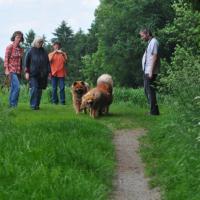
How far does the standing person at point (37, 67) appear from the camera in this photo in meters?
15.2

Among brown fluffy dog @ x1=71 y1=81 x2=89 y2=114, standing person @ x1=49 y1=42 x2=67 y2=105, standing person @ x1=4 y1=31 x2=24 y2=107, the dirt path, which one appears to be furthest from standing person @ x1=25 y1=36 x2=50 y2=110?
the dirt path

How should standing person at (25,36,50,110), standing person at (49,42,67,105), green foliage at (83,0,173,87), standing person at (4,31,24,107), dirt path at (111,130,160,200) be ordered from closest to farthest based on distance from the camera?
1. dirt path at (111,130,160,200)
2. standing person at (4,31,24,107)
3. standing person at (25,36,50,110)
4. standing person at (49,42,67,105)
5. green foliage at (83,0,173,87)

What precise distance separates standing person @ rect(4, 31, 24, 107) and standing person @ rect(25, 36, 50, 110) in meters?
0.29

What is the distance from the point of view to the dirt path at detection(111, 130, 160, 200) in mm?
6980

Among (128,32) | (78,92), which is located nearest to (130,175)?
(78,92)

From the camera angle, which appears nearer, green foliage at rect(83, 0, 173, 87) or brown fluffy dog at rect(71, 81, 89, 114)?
brown fluffy dog at rect(71, 81, 89, 114)

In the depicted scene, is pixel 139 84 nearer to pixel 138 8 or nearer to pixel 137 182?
pixel 138 8

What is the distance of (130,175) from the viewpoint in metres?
8.02

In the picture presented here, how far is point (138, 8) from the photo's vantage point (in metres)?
43.2

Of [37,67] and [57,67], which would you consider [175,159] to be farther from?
[57,67]

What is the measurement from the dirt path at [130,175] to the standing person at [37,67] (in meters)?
4.65

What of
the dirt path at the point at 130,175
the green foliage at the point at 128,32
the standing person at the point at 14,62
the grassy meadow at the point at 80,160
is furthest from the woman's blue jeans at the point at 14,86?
the green foliage at the point at 128,32

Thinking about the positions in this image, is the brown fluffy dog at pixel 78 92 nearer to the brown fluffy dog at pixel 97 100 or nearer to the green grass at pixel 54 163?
the brown fluffy dog at pixel 97 100

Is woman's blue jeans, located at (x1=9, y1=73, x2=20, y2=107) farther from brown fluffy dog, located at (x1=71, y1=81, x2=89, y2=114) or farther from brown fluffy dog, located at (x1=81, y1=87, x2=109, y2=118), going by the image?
brown fluffy dog, located at (x1=81, y1=87, x2=109, y2=118)
